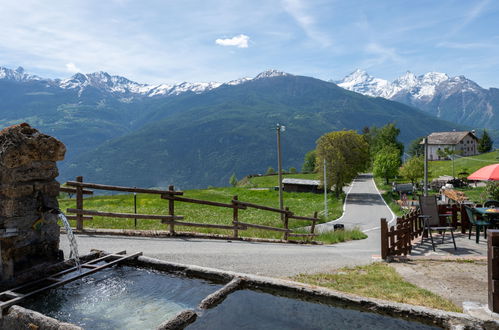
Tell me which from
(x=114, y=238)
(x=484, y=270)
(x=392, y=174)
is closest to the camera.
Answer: (x=484, y=270)

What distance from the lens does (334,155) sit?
2217 inches

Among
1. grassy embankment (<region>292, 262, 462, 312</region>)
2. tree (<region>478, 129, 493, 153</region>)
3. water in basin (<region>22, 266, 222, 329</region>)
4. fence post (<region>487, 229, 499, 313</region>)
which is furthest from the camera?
tree (<region>478, 129, 493, 153</region>)

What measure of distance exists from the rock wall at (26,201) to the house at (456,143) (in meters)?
125

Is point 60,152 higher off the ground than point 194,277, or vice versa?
point 60,152

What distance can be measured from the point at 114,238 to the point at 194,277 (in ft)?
16.7

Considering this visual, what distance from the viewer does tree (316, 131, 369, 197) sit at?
183 ft

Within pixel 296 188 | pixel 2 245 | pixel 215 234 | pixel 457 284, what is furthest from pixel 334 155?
pixel 2 245

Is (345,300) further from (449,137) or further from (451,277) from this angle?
(449,137)

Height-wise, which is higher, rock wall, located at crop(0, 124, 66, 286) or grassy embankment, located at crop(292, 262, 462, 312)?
rock wall, located at crop(0, 124, 66, 286)

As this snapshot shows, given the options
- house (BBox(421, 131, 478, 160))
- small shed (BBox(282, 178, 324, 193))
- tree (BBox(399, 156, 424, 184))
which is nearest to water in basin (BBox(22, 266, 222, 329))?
tree (BBox(399, 156, 424, 184))

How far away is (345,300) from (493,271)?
2383 mm

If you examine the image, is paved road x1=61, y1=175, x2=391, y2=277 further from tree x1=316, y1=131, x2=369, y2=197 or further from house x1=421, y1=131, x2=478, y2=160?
house x1=421, y1=131, x2=478, y2=160

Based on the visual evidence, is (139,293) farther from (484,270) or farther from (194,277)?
(484,270)

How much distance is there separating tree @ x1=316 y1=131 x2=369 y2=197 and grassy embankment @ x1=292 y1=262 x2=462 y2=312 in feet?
157
